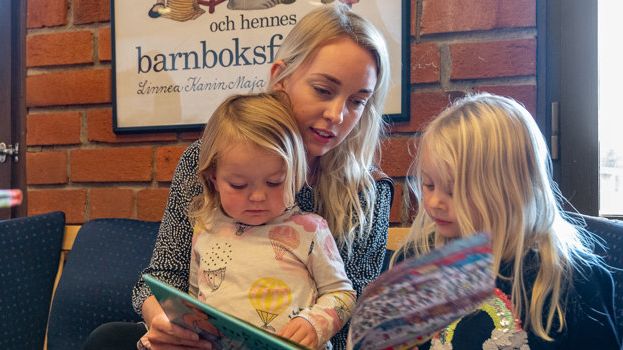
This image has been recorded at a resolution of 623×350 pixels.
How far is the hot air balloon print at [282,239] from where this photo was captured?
101cm

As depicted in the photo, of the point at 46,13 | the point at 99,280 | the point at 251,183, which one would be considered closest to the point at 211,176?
the point at 251,183

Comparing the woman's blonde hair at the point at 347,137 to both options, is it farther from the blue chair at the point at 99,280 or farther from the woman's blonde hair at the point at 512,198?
the blue chair at the point at 99,280

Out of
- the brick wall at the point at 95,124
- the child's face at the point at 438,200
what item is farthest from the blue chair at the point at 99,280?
the child's face at the point at 438,200

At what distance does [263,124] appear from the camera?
1.00 metres

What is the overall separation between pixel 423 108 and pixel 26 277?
1019mm

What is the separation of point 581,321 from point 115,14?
1.35 m

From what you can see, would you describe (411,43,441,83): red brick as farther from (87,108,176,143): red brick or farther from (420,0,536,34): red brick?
(87,108,176,143): red brick

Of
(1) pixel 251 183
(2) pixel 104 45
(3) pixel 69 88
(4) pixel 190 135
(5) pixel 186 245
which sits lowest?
(5) pixel 186 245

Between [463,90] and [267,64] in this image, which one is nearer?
[463,90]

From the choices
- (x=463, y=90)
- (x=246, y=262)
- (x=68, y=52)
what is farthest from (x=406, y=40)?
(x=68, y=52)

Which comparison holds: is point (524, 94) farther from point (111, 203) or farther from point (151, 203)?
point (111, 203)

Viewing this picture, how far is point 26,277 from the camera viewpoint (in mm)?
1479

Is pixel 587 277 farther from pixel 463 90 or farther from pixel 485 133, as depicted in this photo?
pixel 463 90

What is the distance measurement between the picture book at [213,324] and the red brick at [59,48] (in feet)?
3.70
